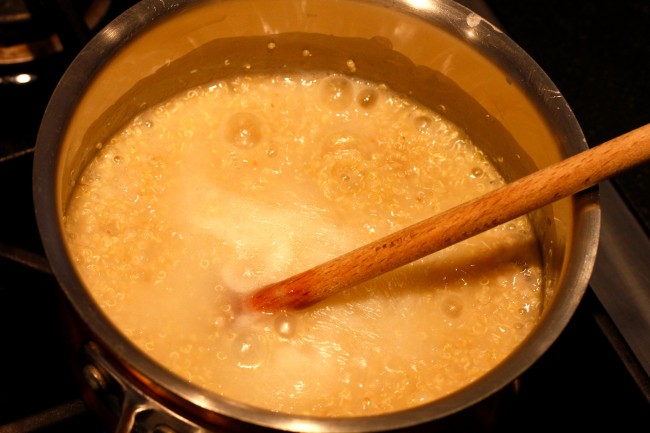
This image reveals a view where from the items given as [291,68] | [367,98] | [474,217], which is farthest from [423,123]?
[474,217]

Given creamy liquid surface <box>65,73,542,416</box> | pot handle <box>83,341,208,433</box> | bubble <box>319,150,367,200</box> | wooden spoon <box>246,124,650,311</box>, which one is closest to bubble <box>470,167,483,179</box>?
creamy liquid surface <box>65,73,542,416</box>

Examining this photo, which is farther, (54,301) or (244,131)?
(244,131)

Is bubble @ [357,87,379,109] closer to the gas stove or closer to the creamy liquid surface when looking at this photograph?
the creamy liquid surface

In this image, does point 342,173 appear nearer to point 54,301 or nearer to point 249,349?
point 249,349

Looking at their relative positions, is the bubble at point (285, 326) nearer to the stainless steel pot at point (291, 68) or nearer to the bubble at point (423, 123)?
the stainless steel pot at point (291, 68)

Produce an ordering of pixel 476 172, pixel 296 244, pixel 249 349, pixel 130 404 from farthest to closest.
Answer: pixel 476 172
pixel 296 244
pixel 249 349
pixel 130 404

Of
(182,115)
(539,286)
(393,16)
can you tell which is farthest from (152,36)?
(539,286)
